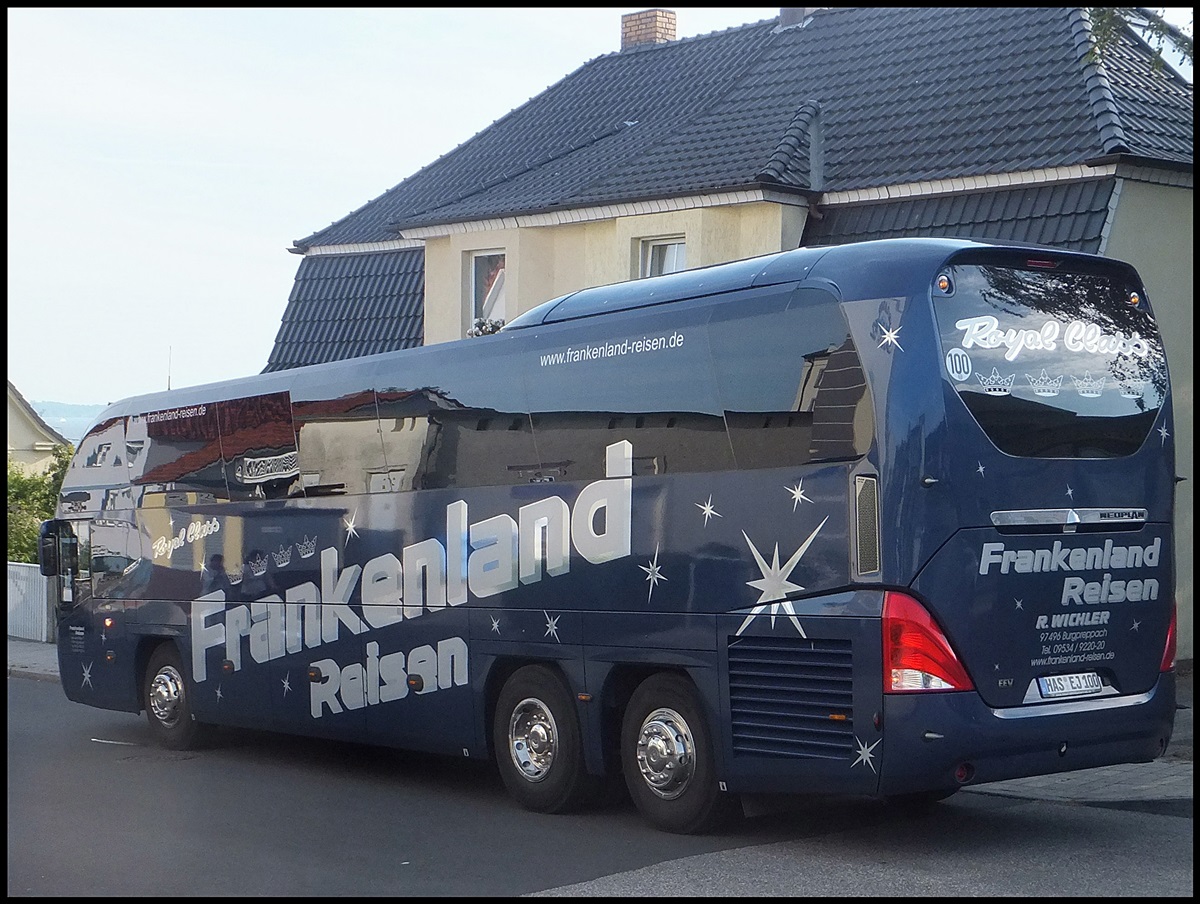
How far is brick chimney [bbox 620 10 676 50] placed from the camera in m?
30.5

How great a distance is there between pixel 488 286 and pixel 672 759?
14212 millimetres

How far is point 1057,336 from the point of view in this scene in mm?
9062

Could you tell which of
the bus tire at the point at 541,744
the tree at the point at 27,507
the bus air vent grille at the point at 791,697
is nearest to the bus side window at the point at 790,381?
the bus air vent grille at the point at 791,697

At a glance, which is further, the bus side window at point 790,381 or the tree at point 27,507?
the tree at point 27,507

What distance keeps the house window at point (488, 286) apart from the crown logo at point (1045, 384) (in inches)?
560

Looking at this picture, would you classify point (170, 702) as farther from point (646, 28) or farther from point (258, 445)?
point (646, 28)

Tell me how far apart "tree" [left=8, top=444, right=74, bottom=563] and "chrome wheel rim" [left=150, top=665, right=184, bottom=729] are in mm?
16443

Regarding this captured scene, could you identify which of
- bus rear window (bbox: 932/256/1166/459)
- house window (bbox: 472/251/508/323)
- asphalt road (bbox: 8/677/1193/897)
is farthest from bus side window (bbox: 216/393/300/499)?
house window (bbox: 472/251/508/323)

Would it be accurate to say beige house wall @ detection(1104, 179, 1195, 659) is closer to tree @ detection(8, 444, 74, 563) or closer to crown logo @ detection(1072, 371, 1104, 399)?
crown logo @ detection(1072, 371, 1104, 399)

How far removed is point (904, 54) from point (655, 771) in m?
14.1

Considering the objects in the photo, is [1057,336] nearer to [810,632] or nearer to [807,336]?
[807,336]

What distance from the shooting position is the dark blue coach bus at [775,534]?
8.55 m

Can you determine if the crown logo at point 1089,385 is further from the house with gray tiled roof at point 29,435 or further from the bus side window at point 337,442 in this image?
the house with gray tiled roof at point 29,435

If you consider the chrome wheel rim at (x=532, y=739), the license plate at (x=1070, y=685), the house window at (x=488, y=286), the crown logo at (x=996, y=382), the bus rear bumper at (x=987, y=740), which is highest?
the house window at (x=488, y=286)
